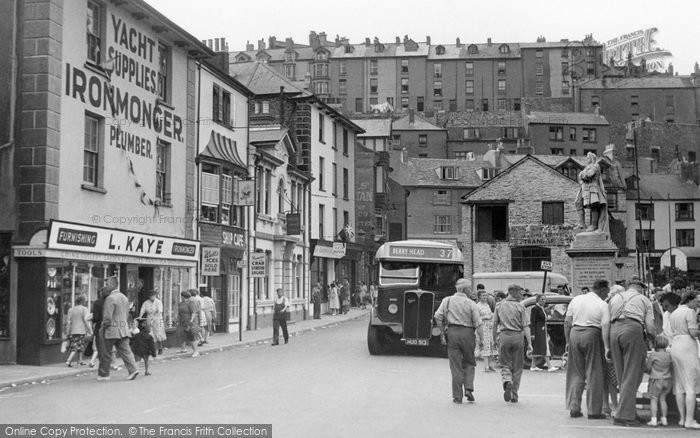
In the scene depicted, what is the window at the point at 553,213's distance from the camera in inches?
2346

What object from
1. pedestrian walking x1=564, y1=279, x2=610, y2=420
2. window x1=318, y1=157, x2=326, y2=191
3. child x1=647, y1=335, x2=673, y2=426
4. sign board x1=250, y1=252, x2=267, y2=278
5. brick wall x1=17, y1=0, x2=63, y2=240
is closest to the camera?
child x1=647, y1=335, x2=673, y2=426

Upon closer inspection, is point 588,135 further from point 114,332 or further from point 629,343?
point 629,343

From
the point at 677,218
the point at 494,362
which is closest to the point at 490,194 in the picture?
the point at 677,218

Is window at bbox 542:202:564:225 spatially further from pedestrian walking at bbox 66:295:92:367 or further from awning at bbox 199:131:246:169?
pedestrian walking at bbox 66:295:92:367

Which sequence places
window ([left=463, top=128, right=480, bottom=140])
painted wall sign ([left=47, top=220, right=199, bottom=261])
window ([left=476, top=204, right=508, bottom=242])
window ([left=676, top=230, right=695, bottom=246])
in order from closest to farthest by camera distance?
painted wall sign ([left=47, top=220, right=199, bottom=261])
window ([left=476, top=204, right=508, bottom=242])
window ([left=676, top=230, right=695, bottom=246])
window ([left=463, top=128, right=480, bottom=140])

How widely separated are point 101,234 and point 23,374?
515 cm

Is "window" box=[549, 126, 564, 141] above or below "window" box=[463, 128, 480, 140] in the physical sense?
below

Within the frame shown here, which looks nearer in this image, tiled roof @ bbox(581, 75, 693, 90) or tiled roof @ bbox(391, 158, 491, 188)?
tiled roof @ bbox(391, 158, 491, 188)

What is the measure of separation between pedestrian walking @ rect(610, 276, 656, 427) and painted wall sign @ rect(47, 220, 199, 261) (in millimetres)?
13019

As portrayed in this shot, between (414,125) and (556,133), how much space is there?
52.2 feet

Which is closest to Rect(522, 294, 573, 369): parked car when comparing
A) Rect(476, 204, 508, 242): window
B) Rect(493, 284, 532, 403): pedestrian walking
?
Rect(493, 284, 532, 403): pedestrian walking

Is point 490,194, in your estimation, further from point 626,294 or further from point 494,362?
point 626,294

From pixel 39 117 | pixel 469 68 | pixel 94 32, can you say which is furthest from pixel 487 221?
pixel 469 68

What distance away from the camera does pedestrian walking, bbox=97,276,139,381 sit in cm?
1669
